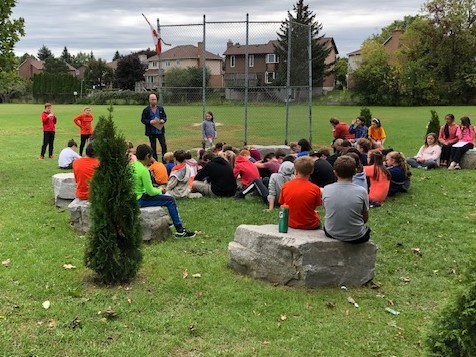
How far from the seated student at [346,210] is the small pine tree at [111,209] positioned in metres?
2.07

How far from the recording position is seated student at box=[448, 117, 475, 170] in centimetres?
1235

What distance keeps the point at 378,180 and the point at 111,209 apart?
5643mm

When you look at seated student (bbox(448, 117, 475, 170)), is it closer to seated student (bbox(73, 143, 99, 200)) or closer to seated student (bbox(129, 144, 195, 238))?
seated student (bbox(129, 144, 195, 238))

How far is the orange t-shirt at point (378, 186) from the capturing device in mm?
8812

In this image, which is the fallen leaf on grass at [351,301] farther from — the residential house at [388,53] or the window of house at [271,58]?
the residential house at [388,53]

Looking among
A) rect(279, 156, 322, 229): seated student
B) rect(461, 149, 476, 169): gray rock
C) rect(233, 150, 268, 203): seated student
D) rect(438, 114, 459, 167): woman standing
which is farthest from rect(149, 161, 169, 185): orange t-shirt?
rect(461, 149, 476, 169): gray rock

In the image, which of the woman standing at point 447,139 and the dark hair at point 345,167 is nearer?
the dark hair at point 345,167

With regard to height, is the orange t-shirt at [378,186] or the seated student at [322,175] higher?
the seated student at [322,175]

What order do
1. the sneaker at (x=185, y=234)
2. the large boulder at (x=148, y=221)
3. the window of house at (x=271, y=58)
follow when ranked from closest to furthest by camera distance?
the large boulder at (x=148, y=221) < the sneaker at (x=185, y=234) < the window of house at (x=271, y=58)

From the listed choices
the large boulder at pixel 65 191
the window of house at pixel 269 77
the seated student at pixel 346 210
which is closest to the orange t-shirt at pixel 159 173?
the large boulder at pixel 65 191

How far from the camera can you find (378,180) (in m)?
8.87

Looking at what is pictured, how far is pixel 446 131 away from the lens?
13.1 m

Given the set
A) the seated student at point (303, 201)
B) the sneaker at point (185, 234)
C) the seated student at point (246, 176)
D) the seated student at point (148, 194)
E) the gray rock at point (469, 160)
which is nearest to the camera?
the seated student at point (303, 201)

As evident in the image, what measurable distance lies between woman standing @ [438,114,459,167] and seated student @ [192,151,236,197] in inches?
260
